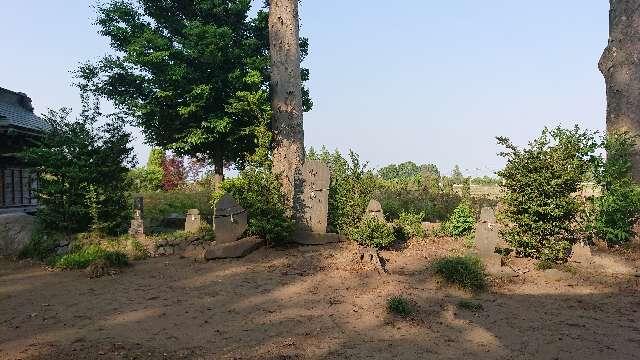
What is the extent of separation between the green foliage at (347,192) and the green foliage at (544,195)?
374 centimetres

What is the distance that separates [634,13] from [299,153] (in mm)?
9168

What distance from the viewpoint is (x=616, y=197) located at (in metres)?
9.26

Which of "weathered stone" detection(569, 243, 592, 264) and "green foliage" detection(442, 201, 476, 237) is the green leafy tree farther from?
"weathered stone" detection(569, 243, 592, 264)

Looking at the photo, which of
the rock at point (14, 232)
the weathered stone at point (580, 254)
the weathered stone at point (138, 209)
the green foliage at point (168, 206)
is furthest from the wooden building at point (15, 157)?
the weathered stone at point (580, 254)

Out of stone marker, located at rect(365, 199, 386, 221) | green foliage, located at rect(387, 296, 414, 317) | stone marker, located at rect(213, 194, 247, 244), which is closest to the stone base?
stone marker, located at rect(365, 199, 386, 221)

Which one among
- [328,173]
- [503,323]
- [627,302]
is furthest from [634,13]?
[503,323]

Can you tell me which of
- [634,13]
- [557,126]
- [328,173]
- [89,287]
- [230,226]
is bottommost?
[89,287]

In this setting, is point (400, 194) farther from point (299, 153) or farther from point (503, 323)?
point (503, 323)

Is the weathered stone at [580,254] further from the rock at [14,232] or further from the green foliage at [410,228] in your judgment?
the rock at [14,232]

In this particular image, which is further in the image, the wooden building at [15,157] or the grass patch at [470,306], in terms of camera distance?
the wooden building at [15,157]

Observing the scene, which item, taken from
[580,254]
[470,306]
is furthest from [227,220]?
[580,254]

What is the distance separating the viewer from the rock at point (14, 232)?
1075cm

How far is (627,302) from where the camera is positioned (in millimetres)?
6766

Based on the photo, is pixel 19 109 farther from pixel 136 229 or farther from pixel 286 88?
pixel 286 88
